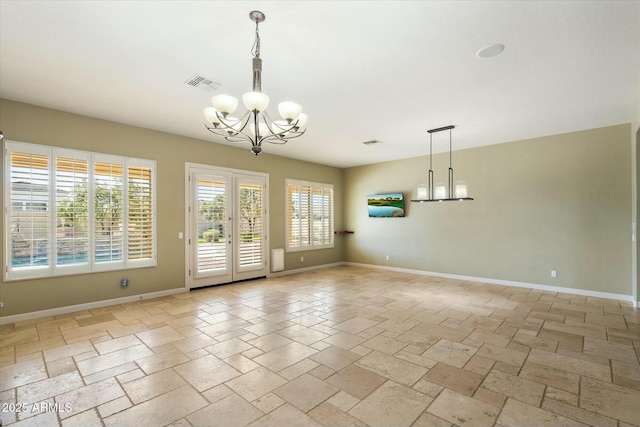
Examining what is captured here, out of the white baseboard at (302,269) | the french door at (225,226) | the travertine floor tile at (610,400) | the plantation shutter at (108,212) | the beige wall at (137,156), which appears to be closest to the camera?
the travertine floor tile at (610,400)

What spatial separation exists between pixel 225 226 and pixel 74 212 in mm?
2442

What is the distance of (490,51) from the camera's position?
9.37 feet

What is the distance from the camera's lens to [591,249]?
5.35 meters

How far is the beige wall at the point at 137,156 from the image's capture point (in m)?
4.18

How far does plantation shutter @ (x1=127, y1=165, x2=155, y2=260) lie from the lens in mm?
5070

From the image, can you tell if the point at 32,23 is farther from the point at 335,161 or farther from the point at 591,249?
the point at 591,249

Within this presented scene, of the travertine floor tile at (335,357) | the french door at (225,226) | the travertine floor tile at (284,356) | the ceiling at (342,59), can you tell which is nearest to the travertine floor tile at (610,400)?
the travertine floor tile at (335,357)

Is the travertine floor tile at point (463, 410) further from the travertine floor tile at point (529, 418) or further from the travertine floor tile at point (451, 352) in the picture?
the travertine floor tile at point (451, 352)

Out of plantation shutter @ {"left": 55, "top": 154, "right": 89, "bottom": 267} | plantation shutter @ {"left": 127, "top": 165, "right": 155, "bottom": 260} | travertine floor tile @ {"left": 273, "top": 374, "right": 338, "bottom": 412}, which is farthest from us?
plantation shutter @ {"left": 127, "top": 165, "right": 155, "bottom": 260}

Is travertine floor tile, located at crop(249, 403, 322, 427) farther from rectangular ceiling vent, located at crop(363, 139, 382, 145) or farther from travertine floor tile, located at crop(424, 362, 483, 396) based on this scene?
rectangular ceiling vent, located at crop(363, 139, 382, 145)

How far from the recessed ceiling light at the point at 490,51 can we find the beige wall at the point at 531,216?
341cm

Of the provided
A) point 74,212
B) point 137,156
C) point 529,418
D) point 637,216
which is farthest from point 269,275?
point 637,216

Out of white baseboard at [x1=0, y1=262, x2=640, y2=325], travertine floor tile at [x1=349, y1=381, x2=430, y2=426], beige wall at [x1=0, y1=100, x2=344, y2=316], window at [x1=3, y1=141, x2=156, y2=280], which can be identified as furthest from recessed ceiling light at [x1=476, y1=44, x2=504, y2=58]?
window at [x1=3, y1=141, x2=156, y2=280]

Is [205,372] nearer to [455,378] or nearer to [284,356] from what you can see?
[284,356]
